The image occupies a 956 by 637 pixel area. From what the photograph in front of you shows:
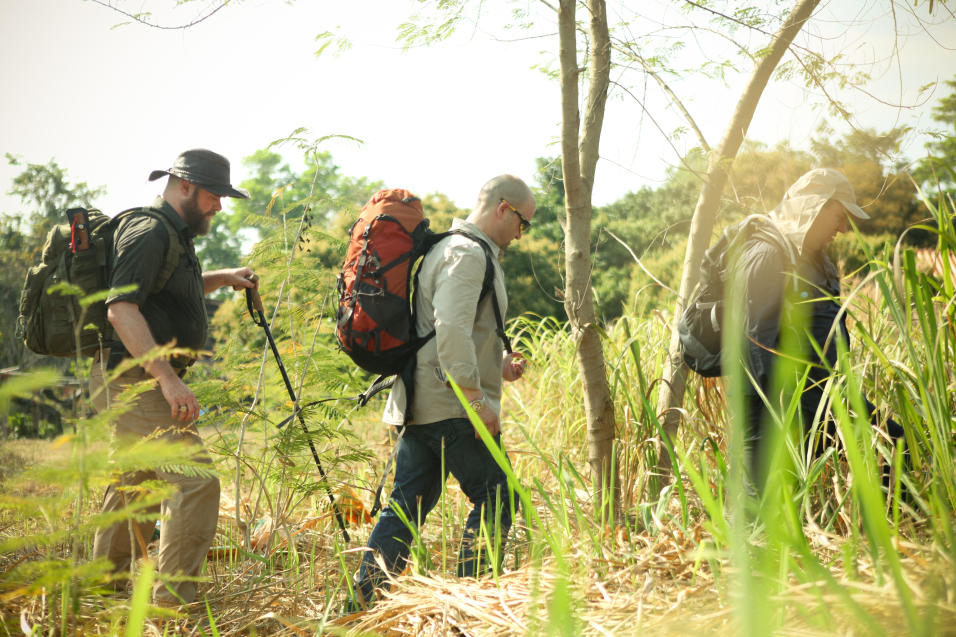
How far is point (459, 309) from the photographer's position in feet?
8.67

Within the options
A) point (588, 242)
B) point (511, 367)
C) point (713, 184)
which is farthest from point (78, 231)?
point (713, 184)

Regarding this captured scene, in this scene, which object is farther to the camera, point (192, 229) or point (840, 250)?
point (840, 250)

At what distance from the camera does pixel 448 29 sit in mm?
2904

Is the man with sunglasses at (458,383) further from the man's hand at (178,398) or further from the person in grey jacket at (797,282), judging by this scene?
the person in grey jacket at (797,282)

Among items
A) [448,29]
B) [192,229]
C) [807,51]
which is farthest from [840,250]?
[192,229]

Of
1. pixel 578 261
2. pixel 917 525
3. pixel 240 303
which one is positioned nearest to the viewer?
pixel 917 525

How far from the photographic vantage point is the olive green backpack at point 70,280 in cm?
278

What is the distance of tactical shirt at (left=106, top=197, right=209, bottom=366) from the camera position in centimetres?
269

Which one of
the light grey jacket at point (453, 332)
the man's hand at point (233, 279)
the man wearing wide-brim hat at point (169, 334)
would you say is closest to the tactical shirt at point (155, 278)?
the man wearing wide-brim hat at point (169, 334)

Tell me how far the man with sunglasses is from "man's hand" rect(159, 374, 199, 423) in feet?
2.68

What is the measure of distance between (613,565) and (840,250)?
10.8 metres

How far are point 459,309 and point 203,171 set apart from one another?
57.0 inches

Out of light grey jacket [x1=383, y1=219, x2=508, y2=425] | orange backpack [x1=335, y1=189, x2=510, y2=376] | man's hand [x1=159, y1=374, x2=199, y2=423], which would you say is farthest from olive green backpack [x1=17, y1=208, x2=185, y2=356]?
light grey jacket [x1=383, y1=219, x2=508, y2=425]

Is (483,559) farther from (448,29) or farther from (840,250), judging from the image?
(840,250)
